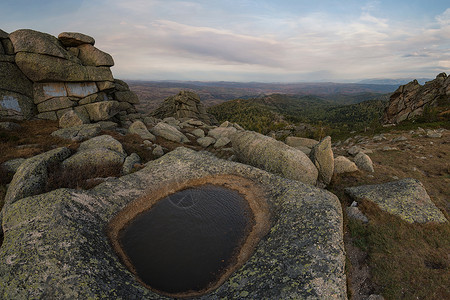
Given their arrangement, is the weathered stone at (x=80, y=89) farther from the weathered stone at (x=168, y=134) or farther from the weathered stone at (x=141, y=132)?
the weathered stone at (x=168, y=134)

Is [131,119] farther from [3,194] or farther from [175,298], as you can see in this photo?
[175,298]

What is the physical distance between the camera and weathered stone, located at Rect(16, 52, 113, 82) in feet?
80.4

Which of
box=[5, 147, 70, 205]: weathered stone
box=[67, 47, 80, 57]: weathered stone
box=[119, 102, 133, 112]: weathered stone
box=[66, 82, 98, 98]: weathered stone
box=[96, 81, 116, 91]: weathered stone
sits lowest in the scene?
box=[5, 147, 70, 205]: weathered stone

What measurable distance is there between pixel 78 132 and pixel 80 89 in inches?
436

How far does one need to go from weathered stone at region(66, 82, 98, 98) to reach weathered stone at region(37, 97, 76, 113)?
115 centimetres

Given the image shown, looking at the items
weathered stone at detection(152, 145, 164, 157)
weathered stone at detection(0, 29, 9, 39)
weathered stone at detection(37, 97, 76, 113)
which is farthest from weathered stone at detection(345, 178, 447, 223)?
weathered stone at detection(0, 29, 9, 39)

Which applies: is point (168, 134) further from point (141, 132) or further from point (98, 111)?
point (98, 111)

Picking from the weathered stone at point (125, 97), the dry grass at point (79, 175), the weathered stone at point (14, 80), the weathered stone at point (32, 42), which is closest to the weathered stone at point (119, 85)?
the weathered stone at point (125, 97)

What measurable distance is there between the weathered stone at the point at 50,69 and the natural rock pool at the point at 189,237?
2664cm

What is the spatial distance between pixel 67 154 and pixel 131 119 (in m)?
25.0

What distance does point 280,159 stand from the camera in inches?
614

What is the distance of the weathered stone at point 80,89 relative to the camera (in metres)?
28.3

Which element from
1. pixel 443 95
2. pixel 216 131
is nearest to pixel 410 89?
pixel 443 95

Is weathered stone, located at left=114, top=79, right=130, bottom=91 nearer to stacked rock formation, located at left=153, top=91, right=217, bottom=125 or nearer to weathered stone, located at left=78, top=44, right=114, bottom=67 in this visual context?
weathered stone, located at left=78, top=44, right=114, bottom=67
